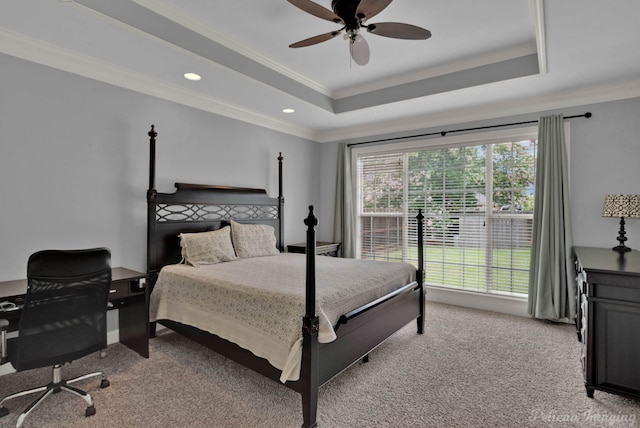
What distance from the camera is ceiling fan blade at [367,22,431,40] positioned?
2250 millimetres

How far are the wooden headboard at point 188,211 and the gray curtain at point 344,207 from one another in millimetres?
1093

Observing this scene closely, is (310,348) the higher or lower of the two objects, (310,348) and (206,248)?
the lower

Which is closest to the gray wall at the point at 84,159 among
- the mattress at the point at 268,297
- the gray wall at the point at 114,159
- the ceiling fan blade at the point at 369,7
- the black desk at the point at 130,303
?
the gray wall at the point at 114,159

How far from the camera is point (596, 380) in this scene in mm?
2223

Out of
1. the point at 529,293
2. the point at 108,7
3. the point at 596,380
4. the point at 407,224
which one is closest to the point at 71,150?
the point at 108,7

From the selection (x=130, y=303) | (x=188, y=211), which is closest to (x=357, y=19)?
(x=188, y=211)

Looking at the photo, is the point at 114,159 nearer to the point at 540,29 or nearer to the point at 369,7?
the point at 369,7

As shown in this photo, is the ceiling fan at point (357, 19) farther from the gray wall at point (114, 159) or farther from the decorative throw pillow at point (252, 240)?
the decorative throw pillow at point (252, 240)

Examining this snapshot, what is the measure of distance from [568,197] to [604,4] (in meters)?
2.08

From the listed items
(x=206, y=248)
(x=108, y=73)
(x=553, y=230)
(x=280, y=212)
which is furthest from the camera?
(x=280, y=212)

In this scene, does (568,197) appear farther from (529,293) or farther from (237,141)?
(237,141)

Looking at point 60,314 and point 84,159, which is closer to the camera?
point 60,314

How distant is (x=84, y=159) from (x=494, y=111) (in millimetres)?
4490

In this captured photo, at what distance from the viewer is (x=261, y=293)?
2.33m
